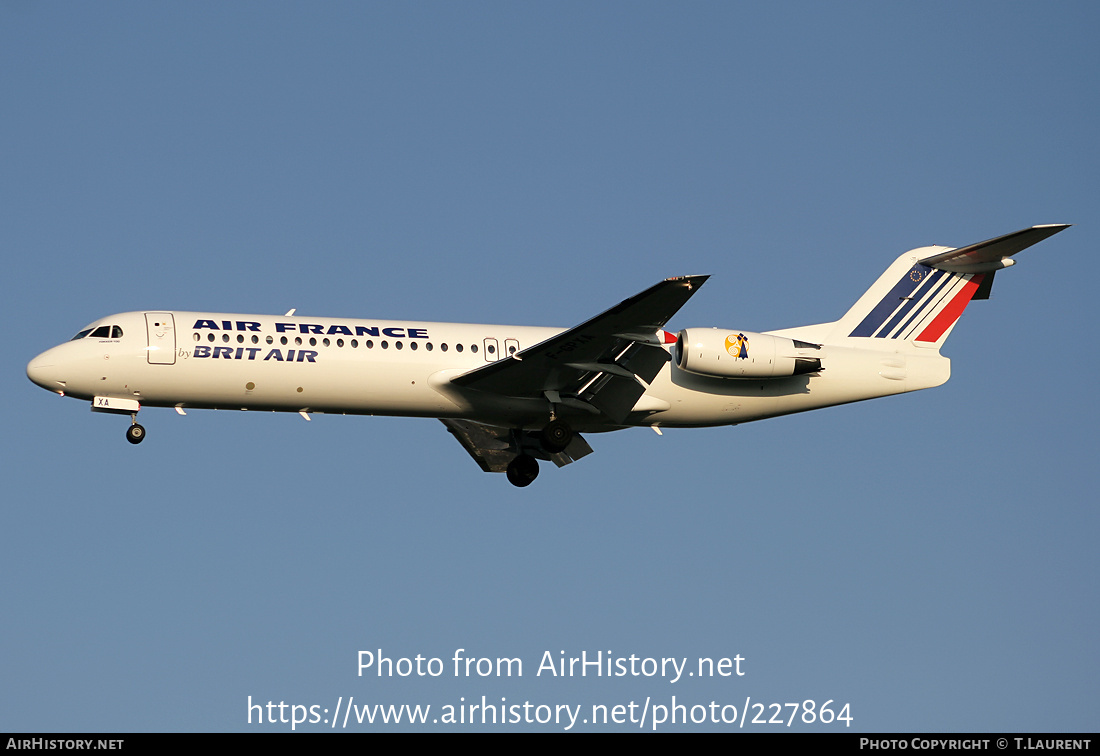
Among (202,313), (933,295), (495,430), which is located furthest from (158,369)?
(933,295)

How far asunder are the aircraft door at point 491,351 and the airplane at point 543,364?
0.03m

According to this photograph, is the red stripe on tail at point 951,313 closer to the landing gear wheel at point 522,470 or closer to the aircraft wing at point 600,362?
the aircraft wing at point 600,362

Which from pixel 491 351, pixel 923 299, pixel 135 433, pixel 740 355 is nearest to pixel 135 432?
pixel 135 433

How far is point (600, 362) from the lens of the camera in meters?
27.2

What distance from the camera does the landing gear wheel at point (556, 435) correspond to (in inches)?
1129

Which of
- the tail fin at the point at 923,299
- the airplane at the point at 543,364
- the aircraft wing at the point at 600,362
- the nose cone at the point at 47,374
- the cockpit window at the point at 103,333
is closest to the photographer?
the aircraft wing at the point at 600,362

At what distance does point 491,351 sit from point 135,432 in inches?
298

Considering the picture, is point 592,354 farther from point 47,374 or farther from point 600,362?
point 47,374

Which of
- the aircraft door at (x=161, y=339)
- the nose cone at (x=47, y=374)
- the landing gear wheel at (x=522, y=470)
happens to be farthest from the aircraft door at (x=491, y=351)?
the nose cone at (x=47, y=374)
